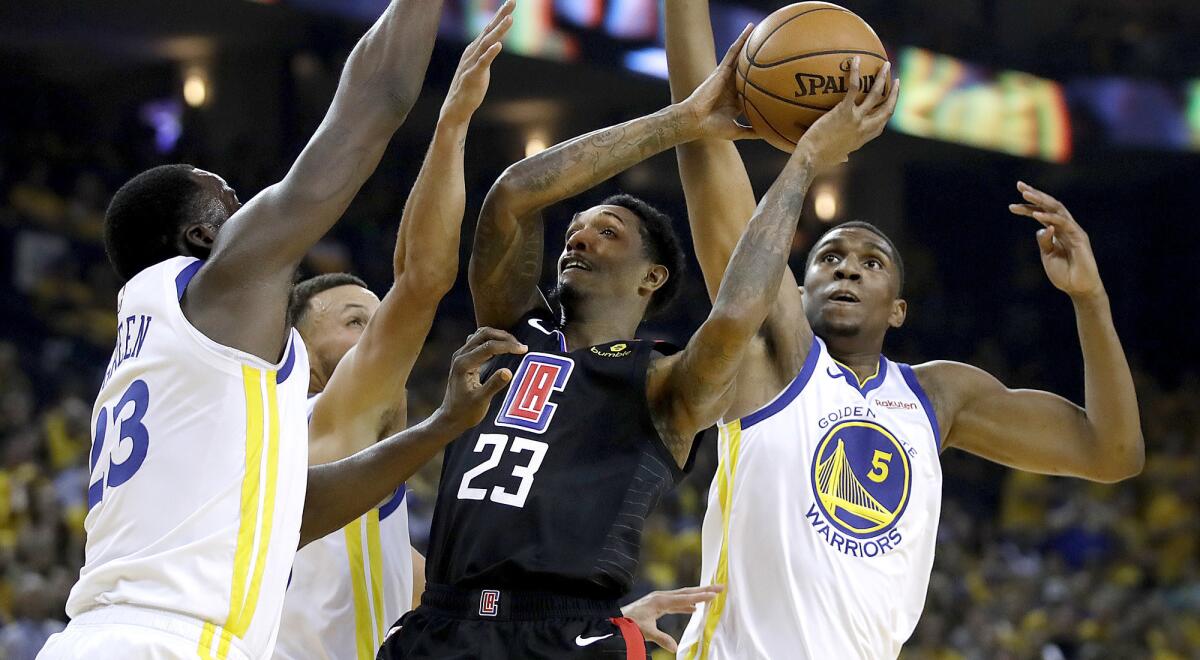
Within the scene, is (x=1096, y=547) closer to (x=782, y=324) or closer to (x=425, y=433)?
(x=782, y=324)

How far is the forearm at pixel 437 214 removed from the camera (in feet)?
12.8

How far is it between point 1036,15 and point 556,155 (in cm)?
1588

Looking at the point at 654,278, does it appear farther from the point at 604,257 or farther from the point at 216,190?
the point at 216,190

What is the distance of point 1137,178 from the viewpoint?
63.6 ft

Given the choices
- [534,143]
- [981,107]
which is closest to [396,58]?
[534,143]

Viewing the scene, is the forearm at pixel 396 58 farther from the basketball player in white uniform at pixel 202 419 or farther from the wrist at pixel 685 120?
the wrist at pixel 685 120

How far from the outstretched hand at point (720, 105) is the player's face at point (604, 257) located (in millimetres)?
378

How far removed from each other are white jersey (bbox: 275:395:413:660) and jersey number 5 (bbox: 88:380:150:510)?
42.4 inches

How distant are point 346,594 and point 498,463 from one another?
782 mm

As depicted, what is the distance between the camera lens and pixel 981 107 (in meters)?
17.3

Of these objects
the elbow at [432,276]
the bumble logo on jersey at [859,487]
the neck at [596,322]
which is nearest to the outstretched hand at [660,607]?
the bumble logo on jersey at [859,487]

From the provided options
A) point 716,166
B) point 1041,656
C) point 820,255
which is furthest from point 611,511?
point 1041,656

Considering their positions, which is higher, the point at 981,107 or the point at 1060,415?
the point at 1060,415

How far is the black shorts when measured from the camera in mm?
3441
